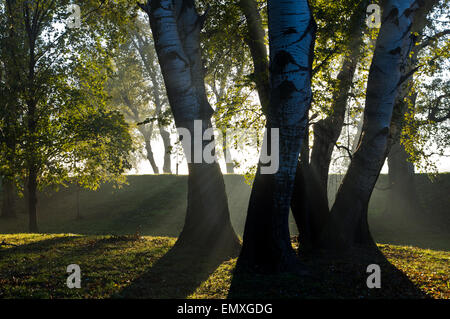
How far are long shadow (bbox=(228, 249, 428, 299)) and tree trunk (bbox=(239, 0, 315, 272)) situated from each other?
1.28 feet

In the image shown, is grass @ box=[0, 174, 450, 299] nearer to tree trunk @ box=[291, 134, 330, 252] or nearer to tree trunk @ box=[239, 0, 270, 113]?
tree trunk @ box=[291, 134, 330, 252]

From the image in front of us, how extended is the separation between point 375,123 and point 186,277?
5.48 metres

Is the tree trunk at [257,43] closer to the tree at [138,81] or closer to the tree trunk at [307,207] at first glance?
the tree trunk at [307,207]

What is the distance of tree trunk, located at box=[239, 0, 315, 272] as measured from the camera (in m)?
6.29

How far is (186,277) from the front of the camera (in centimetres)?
695

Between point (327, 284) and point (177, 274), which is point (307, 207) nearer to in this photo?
point (327, 284)

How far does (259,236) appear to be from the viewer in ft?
22.5

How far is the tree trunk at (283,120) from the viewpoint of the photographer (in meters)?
6.29

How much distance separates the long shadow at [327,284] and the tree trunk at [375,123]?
4.40 feet

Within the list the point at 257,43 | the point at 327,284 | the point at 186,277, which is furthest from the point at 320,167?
the point at 186,277

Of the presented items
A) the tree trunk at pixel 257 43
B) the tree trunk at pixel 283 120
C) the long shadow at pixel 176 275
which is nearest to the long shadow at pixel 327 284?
the tree trunk at pixel 283 120

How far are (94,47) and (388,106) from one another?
15187mm

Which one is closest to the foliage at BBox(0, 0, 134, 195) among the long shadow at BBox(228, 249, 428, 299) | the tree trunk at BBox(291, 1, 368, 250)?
the tree trunk at BBox(291, 1, 368, 250)
